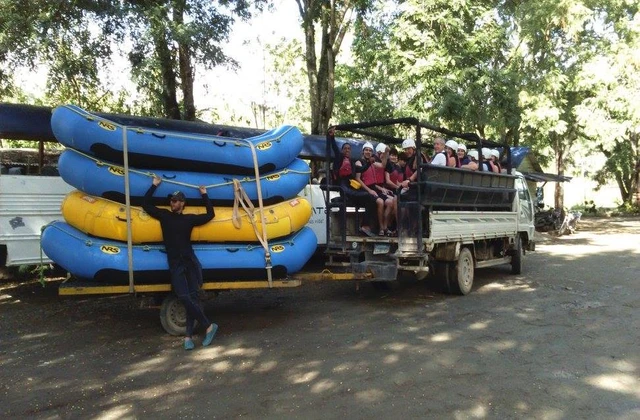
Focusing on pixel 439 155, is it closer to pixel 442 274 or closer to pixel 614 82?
pixel 442 274

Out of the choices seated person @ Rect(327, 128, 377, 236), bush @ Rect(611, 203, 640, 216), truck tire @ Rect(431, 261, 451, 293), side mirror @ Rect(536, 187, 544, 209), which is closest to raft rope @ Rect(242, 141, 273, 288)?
seated person @ Rect(327, 128, 377, 236)

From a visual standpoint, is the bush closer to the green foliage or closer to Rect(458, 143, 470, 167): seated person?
the green foliage

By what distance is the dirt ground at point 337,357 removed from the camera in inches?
Result: 161

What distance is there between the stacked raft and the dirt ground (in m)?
0.87

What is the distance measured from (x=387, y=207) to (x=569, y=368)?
3566mm

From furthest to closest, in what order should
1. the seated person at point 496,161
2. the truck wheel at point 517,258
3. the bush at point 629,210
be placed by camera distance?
the bush at point 629,210, the truck wheel at point 517,258, the seated person at point 496,161

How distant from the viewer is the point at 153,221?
5836mm

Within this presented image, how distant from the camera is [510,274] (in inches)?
416

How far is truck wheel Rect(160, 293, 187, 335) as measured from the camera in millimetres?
6077

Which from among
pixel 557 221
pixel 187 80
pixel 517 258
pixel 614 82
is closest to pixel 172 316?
pixel 517 258

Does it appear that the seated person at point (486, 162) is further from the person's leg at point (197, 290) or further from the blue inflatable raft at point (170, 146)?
the person's leg at point (197, 290)

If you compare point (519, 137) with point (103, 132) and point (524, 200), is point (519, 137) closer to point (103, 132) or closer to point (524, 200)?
point (524, 200)

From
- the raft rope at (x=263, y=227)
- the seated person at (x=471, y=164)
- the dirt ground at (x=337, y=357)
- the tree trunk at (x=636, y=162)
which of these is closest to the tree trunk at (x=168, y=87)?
the dirt ground at (x=337, y=357)

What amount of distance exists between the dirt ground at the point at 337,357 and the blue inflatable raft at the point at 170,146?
6.34 feet
